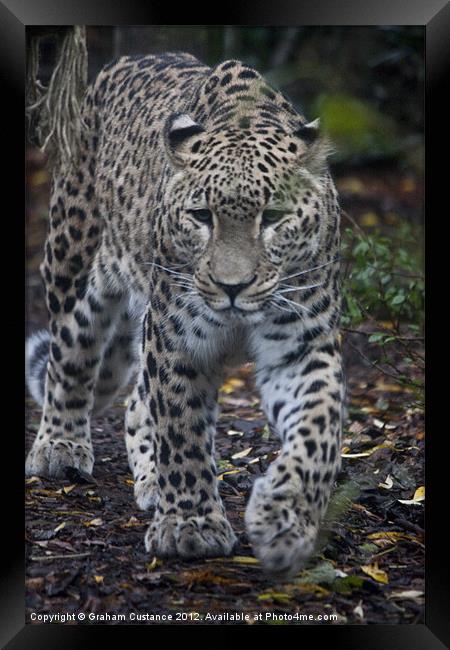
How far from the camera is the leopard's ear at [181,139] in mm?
6094

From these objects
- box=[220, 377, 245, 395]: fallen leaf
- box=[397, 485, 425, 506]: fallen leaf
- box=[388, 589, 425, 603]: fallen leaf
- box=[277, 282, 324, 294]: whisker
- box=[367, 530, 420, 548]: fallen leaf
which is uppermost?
box=[277, 282, 324, 294]: whisker

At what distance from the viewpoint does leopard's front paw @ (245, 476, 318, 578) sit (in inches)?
214

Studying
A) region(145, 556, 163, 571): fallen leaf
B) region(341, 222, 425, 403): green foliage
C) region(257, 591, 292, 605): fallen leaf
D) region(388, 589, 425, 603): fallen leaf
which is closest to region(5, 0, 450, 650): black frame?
region(388, 589, 425, 603): fallen leaf

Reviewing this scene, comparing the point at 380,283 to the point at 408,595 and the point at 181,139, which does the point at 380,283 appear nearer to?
the point at 181,139

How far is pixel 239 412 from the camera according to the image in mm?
6887

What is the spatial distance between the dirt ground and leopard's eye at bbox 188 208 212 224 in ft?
2.72

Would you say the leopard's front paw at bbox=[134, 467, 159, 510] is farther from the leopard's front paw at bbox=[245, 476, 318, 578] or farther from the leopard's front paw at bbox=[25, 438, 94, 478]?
the leopard's front paw at bbox=[245, 476, 318, 578]

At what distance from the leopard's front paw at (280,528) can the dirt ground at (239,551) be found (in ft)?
0.41

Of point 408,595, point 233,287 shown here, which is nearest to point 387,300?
point 233,287

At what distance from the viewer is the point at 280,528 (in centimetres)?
544
